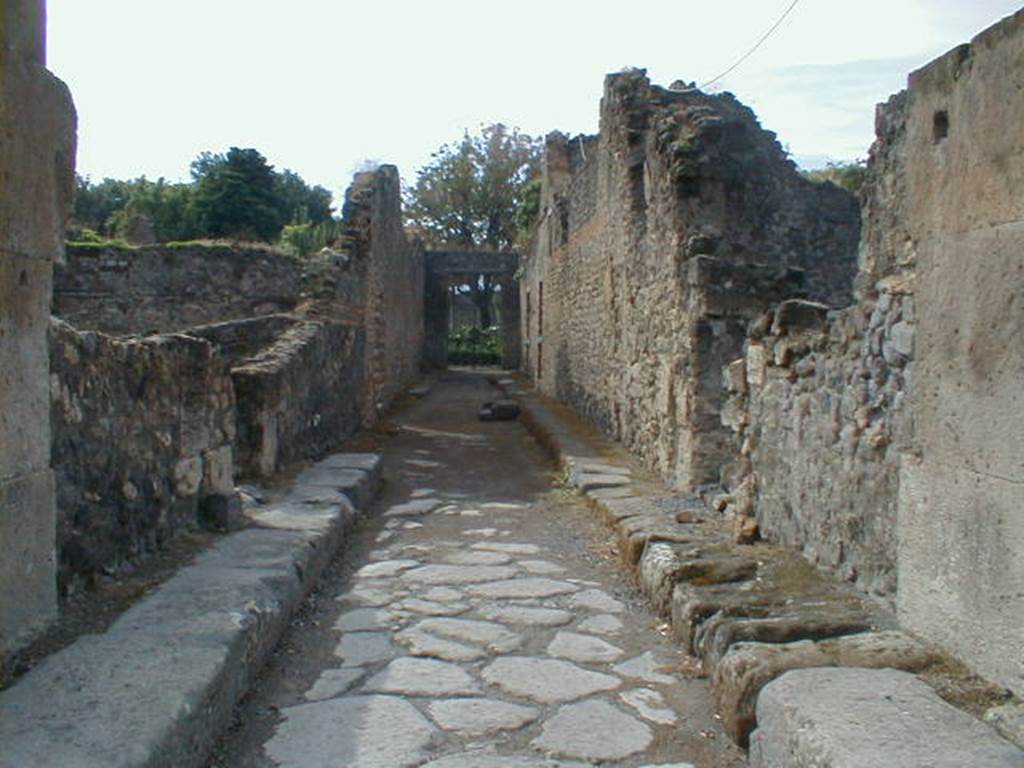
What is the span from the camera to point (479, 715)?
12.2 ft

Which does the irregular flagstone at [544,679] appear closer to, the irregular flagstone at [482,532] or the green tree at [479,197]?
the irregular flagstone at [482,532]

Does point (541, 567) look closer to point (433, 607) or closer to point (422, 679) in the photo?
point (433, 607)

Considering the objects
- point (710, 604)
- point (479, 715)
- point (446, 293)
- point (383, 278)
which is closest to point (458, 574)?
point (710, 604)

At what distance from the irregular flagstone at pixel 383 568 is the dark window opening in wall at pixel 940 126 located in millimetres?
3749

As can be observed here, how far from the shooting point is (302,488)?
24.6 feet

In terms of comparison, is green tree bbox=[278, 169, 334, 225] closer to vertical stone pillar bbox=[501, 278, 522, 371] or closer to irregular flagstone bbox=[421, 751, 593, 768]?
vertical stone pillar bbox=[501, 278, 522, 371]

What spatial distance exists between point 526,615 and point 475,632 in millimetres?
379

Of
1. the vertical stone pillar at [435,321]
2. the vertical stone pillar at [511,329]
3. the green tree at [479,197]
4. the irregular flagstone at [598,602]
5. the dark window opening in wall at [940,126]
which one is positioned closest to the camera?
the dark window opening in wall at [940,126]

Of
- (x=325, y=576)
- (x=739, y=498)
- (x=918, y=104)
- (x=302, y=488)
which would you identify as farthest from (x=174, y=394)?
(x=918, y=104)

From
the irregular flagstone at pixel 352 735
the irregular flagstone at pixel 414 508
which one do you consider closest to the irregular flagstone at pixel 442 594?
the irregular flagstone at pixel 352 735

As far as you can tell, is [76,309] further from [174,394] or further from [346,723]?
[346,723]

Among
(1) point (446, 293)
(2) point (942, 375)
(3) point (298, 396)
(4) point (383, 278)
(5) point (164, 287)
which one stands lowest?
(3) point (298, 396)

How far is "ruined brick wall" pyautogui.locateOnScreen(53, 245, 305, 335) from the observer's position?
13.8 metres

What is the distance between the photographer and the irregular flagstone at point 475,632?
4.59 m
